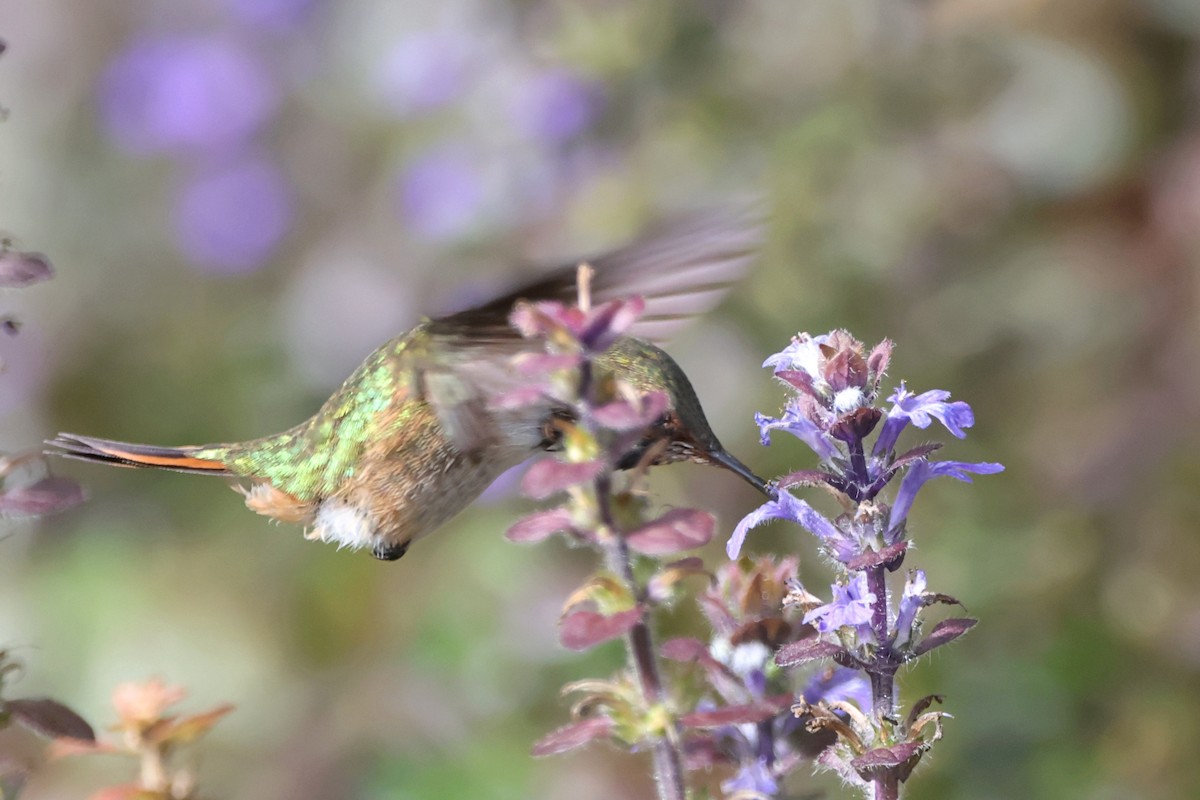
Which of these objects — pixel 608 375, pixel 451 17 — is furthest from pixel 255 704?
pixel 608 375

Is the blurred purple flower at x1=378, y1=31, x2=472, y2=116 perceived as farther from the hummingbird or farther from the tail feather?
the tail feather

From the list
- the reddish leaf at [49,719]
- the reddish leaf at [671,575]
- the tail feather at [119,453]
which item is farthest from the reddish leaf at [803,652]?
the tail feather at [119,453]

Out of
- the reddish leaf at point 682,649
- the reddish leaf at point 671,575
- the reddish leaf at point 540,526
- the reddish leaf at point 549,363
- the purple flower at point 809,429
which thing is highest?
the purple flower at point 809,429

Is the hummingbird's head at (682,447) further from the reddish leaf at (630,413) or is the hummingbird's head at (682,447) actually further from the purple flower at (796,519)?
the reddish leaf at (630,413)

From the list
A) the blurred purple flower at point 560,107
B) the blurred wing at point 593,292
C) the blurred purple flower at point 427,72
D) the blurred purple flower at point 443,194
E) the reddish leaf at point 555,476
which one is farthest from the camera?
the blurred purple flower at point 427,72

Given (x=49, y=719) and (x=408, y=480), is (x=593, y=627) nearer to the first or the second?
(x=49, y=719)

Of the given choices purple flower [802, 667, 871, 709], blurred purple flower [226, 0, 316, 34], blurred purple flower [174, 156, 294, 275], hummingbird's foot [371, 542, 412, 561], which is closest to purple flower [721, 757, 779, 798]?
purple flower [802, 667, 871, 709]
